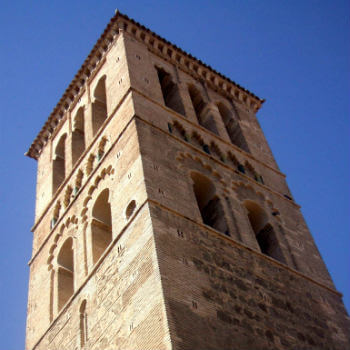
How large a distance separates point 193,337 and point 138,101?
Answer: 23.6ft

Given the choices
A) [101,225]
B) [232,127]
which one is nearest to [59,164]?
[232,127]

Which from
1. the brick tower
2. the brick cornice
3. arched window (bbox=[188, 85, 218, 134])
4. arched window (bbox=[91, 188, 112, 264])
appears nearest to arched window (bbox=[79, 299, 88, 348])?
the brick tower

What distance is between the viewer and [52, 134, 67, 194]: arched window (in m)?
19.2

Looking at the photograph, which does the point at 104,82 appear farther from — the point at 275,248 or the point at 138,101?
the point at 275,248

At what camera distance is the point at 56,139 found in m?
21.0

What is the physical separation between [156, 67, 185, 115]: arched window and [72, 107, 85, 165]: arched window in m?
2.30

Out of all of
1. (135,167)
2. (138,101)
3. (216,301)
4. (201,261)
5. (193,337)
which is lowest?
(193,337)

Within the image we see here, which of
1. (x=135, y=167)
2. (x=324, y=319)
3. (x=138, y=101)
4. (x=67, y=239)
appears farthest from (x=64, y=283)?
(x=324, y=319)

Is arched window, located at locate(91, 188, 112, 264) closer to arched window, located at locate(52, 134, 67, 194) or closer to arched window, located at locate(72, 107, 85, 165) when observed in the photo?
arched window, located at locate(52, 134, 67, 194)

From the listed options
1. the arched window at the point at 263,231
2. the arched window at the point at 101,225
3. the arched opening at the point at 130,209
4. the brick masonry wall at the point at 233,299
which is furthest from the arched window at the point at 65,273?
the arched window at the point at 263,231

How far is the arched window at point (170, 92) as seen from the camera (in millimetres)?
18616

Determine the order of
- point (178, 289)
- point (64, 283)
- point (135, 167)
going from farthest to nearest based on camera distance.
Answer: point (64, 283) < point (135, 167) < point (178, 289)

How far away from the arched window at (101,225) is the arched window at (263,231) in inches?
112

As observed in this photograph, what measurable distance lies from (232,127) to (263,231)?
4850 mm
